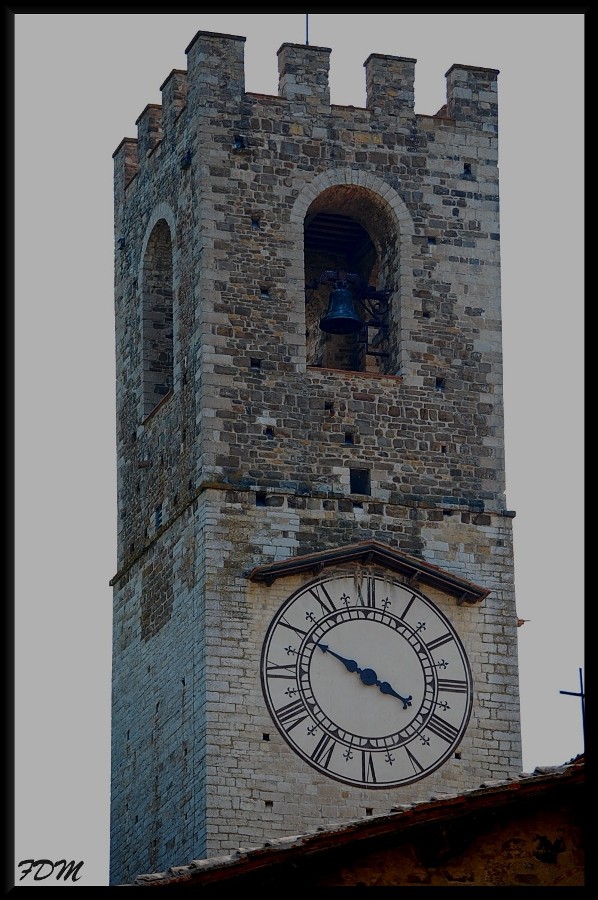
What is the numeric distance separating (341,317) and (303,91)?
9.50ft

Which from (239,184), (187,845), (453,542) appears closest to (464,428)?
(453,542)

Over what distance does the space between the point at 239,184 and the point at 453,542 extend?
519 centimetres

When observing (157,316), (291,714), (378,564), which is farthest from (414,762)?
(157,316)

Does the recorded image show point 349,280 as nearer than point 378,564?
No

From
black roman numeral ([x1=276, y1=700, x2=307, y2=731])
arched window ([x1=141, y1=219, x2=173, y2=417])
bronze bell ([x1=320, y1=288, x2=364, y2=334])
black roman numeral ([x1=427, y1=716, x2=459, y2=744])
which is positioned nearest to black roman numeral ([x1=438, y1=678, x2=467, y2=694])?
black roman numeral ([x1=427, y1=716, x2=459, y2=744])

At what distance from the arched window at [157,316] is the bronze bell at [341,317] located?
7.44ft

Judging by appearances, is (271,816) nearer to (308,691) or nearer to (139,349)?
(308,691)

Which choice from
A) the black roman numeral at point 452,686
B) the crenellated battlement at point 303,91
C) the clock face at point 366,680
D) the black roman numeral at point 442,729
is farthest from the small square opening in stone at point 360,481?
the crenellated battlement at point 303,91

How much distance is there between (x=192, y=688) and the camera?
107 ft

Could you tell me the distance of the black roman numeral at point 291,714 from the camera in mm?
32312

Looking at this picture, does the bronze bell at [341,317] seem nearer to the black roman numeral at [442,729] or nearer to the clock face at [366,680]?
the clock face at [366,680]

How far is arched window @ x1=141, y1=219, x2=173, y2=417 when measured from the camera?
36500 mm

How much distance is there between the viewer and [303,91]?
117 feet

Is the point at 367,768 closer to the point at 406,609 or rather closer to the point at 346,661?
the point at 346,661
